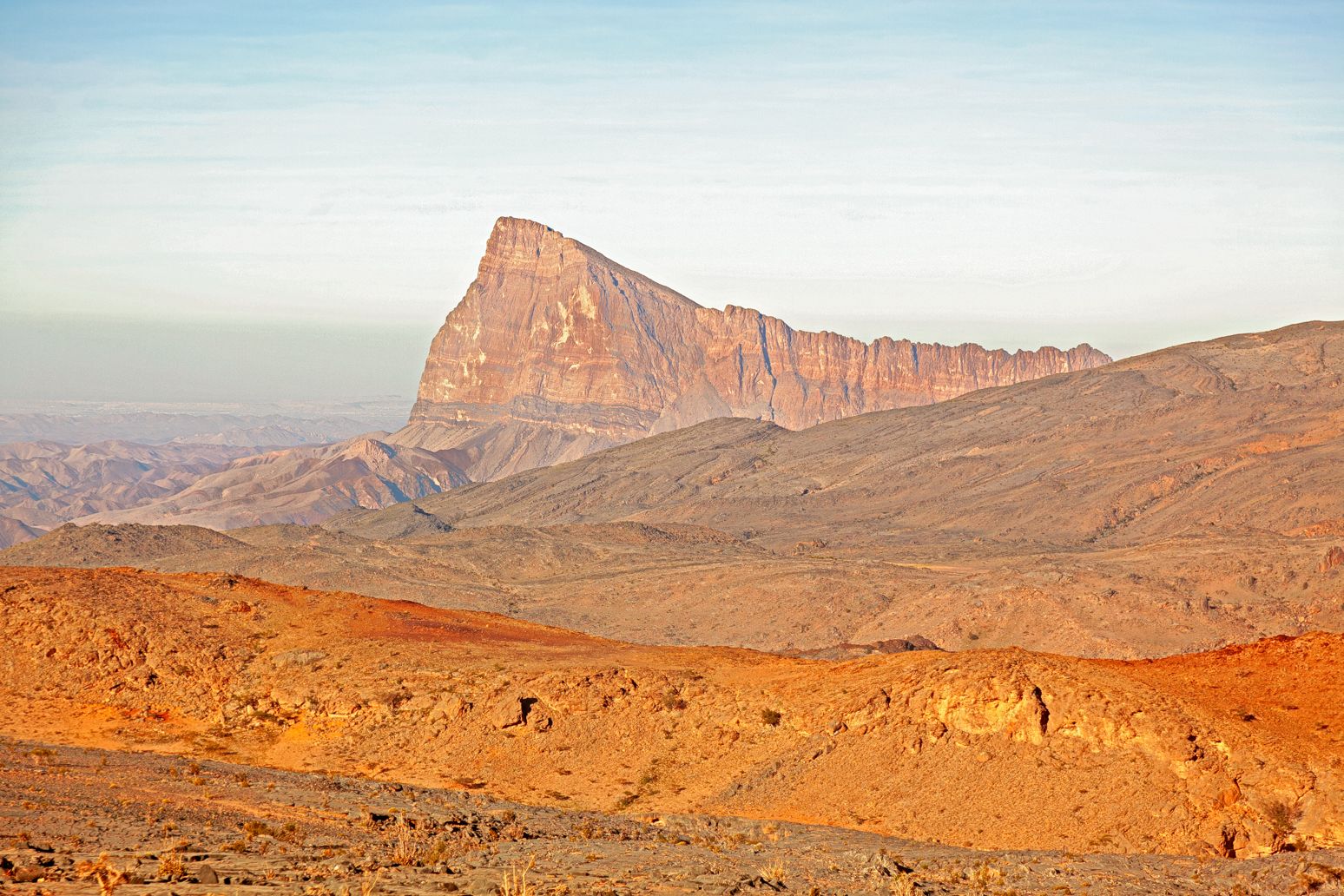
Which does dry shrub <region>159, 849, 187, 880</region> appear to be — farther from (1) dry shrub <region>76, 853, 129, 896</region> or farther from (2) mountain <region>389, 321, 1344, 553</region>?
(2) mountain <region>389, 321, 1344, 553</region>

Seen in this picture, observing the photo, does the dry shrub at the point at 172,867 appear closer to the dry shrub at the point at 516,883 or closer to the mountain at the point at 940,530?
the dry shrub at the point at 516,883

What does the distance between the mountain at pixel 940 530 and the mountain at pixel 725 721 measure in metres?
26.7

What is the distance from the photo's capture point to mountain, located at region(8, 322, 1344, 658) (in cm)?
6794

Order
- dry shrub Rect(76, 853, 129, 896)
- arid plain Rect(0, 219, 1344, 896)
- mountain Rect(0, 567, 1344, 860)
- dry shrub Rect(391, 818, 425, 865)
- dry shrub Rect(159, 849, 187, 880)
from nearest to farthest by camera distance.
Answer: dry shrub Rect(76, 853, 129, 896) → dry shrub Rect(159, 849, 187, 880) → dry shrub Rect(391, 818, 425, 865) → arid plain Rect(0, 219, 1344, 896) → mountain Rect(0, 567, 1344, 860)

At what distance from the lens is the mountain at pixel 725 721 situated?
20094 millimetres

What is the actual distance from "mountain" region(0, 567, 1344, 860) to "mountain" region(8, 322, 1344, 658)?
87.5 feet

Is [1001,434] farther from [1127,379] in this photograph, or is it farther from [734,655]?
[734,655]

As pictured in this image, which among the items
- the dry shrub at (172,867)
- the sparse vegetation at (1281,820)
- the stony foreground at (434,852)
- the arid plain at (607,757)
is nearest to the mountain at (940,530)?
the arid plain at (607,757)

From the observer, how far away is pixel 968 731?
2198 cm

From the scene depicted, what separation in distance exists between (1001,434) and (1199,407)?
17.6 metres

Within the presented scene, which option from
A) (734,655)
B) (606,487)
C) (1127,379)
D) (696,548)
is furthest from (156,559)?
(1127,379)

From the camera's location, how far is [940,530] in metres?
103

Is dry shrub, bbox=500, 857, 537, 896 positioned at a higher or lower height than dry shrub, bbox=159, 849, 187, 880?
lower

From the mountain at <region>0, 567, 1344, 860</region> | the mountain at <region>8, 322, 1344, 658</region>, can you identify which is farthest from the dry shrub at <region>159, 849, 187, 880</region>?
the mountain at <region>8, 322, 1344, 658</region>
